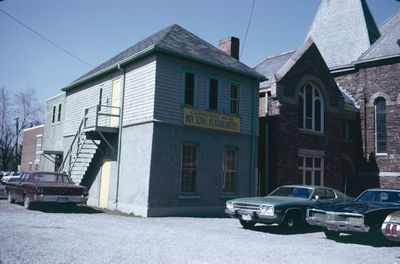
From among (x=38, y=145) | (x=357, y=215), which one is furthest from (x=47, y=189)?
(x=38, y=145)

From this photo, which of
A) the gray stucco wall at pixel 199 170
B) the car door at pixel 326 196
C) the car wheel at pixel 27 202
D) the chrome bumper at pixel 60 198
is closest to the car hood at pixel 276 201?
the car door at pixel 326 196

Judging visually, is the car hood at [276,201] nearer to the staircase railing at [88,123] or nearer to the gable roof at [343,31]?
the staircase railing at [88,123]

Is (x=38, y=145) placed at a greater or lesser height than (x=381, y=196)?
greater

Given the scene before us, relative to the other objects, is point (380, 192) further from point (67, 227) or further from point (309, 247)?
point (67, 227)

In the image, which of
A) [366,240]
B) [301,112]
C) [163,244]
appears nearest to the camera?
[163,244]

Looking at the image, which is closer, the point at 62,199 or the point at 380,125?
the point at 62,199

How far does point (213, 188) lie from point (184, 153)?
6.78 ft

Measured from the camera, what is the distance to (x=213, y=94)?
17562mm

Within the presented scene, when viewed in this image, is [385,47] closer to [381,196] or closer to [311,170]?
[311,170]

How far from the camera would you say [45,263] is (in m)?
6.68

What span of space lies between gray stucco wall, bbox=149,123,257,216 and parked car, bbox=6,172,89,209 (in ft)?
9.43

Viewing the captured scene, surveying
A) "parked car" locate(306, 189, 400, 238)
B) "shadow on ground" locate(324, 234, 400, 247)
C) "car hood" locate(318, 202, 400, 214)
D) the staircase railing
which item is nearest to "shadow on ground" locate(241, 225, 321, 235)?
"parked car" locate(306, 189, 400, 238)

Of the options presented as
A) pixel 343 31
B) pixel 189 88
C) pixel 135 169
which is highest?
pixel 343 31

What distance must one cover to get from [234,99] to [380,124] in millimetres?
10666
